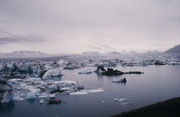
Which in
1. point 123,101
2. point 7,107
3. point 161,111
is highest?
point 161,111

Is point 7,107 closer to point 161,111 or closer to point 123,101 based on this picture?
point 123,101

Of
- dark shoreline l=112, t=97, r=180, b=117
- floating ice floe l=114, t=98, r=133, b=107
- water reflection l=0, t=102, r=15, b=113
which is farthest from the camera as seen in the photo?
floating ice floe l=114, t=98, r=133, b=107

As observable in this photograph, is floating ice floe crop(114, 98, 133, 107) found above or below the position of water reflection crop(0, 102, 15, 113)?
above

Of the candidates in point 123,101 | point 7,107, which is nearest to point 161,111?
point 123,101

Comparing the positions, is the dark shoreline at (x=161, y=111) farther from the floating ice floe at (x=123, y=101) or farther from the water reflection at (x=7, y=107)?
the water reflection at (x=7, y=107)

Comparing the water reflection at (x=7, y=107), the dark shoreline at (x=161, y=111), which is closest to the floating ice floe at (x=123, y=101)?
the dark shoreline at (x=161, y=111)

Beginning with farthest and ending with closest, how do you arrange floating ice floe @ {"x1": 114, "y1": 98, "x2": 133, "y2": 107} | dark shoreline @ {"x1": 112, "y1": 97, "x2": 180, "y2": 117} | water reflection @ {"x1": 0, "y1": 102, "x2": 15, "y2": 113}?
1. floating ice floe @ {"x1": 114, "y1": 98, "x2": 133, "y2": 107}
2. water reflection @ {"x1": 0, "y1": 102, "x2": 15, "y2": 113}
3. dark shoreline @ {"x1": 112, "y1": 97, "x2": 180, "y2": 117}

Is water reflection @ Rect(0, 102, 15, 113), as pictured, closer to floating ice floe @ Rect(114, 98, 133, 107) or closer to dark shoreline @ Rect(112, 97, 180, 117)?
floating ice floe @ Rect(114, 98, 133, 107)

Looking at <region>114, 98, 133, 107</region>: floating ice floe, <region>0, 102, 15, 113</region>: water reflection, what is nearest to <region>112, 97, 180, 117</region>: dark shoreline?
<region>114, 98, 133, 107</region>: floating ice floe

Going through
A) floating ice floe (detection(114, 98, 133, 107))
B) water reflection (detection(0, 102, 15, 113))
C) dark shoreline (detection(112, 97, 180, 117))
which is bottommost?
water reflection (detection(0, 102, 15, 113))

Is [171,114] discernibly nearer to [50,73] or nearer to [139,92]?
[139,92]

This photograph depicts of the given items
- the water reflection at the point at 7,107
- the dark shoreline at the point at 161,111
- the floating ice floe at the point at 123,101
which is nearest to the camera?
the dark shoreline at the point at 161,111

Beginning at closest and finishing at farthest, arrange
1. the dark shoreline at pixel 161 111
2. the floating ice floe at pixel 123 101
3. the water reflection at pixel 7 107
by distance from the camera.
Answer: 1. the dark shoreline at pixel 161 111
2. the water reflection at pixel 7 107
3. the floating ice floe at pixel 123 101
